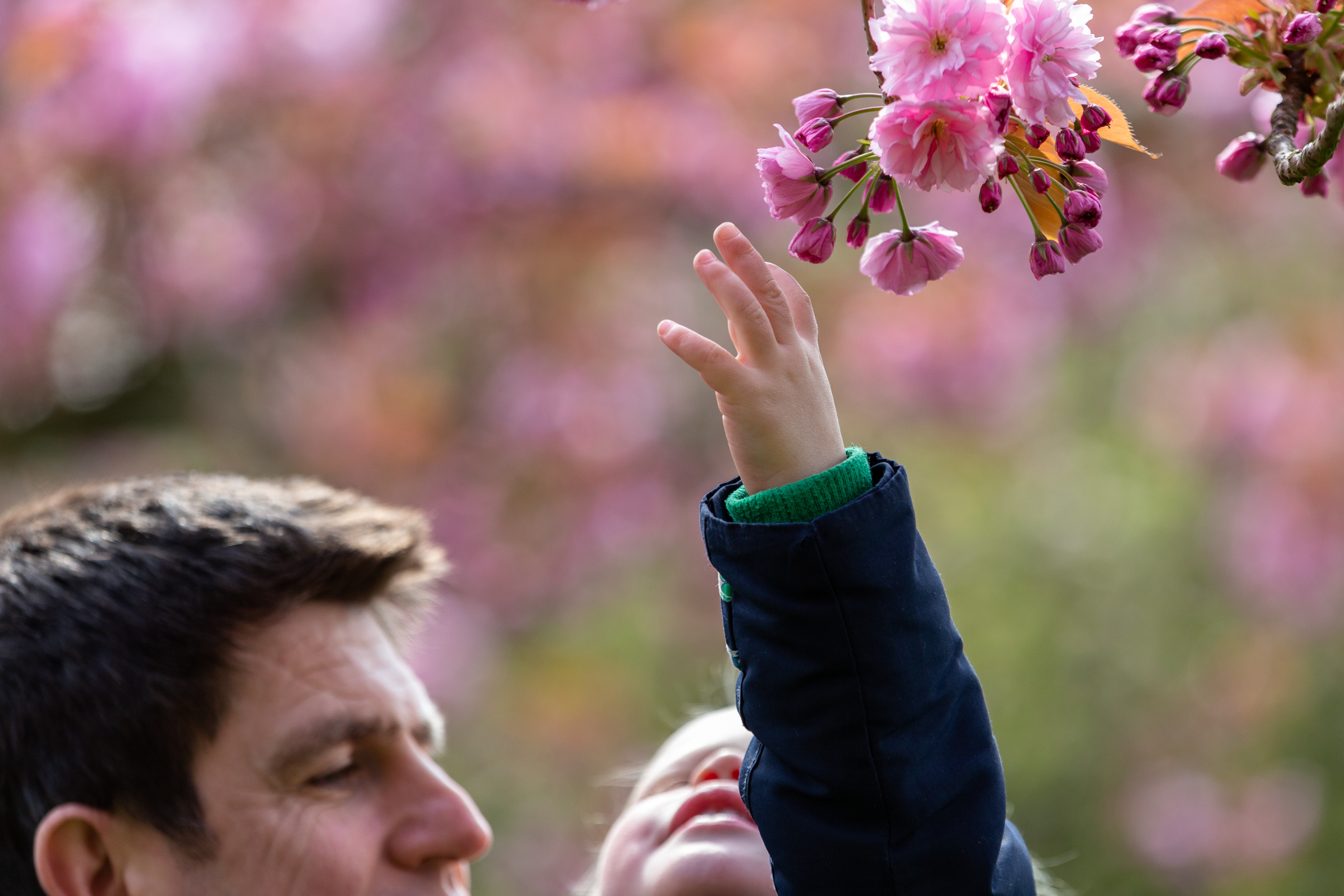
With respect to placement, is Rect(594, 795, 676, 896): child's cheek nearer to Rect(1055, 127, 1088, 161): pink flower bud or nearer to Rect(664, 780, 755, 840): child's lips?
Rect(664, 780, 755, 840): child's lips

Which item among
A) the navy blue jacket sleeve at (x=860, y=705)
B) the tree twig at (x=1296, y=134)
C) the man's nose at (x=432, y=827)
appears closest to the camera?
the tree twig at (x=1296, y=134)

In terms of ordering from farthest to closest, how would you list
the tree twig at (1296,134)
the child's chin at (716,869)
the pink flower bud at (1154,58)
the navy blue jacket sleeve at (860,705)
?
the child's chin at (716,869), the navy blue jacket sleeve at (860,705), the pink flower bud at (1154,58), the tree twig at (1296,134)

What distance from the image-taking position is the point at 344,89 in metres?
3.65

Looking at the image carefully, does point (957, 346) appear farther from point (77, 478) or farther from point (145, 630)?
point (145, 630)

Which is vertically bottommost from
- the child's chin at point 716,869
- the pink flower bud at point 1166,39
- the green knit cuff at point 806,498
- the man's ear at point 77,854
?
the man's ear at point 77,854

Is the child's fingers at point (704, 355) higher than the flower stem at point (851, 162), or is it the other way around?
the flower stem at point (851, 162)

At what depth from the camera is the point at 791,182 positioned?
0.84 meters

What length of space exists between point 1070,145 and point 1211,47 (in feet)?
0.43

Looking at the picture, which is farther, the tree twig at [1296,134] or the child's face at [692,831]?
the child's face at [692,831]

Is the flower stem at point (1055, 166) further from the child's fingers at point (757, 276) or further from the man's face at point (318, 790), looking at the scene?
the man's face at point (318, 790)

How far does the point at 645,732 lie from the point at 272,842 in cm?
346

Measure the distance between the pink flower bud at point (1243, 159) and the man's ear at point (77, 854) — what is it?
3.97 ft

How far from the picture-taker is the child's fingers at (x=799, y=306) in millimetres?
970

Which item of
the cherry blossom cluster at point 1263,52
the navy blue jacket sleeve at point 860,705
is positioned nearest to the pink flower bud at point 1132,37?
A: the cherry blossom cluster at point 1263,52
